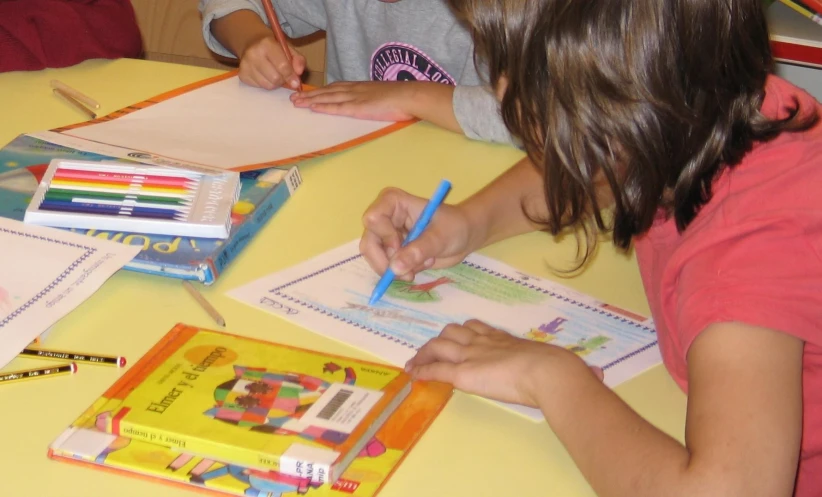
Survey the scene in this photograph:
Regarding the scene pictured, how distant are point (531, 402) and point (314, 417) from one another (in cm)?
16

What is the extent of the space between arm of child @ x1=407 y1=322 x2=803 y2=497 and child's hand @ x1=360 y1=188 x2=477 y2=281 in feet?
0.53

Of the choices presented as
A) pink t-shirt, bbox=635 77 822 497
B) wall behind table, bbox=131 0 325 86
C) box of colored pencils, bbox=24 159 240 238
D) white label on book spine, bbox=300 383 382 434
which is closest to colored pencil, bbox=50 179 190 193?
box of colored pencils, bbox=24 159 240 238

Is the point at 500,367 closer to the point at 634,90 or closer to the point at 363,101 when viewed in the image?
the point at 634,90

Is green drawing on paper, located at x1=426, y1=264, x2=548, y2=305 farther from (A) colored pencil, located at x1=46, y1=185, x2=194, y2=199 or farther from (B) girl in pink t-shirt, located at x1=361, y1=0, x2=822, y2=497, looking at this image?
(A) colored pencil, located at x1=46, y1=185, x2=194, y2=199

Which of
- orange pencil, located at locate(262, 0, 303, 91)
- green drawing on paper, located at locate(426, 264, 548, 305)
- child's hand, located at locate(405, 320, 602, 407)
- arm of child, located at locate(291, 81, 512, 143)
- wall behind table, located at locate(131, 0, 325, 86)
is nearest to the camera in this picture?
child's hand, located at locate(405, 320, 602, 407)

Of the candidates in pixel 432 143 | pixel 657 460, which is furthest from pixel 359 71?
pixel 657 460

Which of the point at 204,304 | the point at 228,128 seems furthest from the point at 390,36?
the point at 204,304

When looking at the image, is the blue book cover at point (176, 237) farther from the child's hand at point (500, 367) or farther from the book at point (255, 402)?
the child's hand at point (500, 367)

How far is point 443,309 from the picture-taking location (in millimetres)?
820

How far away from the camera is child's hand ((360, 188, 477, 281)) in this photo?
2.82ft

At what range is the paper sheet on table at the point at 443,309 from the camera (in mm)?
770

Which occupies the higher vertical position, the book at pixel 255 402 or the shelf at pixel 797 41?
the book at pixel 255 402

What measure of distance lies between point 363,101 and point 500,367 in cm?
54

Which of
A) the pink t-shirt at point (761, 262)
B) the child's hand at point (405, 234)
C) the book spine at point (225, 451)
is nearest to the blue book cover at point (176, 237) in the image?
the child's hand at point (405, 234)
